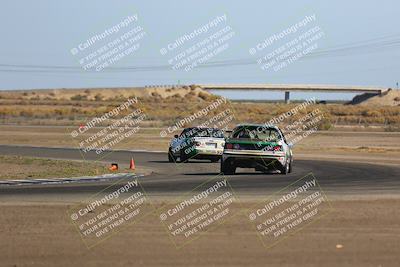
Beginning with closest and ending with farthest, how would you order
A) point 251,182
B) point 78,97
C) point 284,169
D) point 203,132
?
point 251,182, point 284,169, point 203,132, point 78,97

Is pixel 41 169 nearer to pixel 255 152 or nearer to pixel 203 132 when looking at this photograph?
pixel 255 152

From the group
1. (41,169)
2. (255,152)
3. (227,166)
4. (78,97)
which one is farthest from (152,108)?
(255,152)

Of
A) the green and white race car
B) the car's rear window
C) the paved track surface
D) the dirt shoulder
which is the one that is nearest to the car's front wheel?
the green and white race car

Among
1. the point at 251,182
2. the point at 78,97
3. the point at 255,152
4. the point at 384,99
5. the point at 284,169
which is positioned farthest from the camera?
the point at 384,99

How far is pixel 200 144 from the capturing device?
103 ft

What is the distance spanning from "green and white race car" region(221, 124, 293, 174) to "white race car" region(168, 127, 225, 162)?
6.43 metres

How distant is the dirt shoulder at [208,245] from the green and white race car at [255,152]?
10248 millimetres

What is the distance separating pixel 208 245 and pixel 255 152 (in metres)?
13.0

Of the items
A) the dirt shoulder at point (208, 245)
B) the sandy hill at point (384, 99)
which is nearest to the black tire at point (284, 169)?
the dirt shoulder at point (208, 245)

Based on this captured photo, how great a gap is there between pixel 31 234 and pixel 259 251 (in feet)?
10.2

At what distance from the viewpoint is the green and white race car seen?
24250 mm

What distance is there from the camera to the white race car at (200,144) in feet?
103

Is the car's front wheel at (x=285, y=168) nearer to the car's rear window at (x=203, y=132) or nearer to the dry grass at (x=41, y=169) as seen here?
the dry grass at (x=41, y=169)

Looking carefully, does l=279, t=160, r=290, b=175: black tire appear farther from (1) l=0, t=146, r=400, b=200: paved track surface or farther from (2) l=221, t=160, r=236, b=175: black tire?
(2) l=221, t=160, r=236, b=175: black tire
